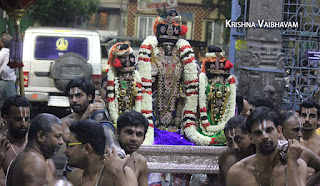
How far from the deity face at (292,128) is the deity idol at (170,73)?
1872mm

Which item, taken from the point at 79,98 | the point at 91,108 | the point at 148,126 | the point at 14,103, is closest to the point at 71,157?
the point at 14,103

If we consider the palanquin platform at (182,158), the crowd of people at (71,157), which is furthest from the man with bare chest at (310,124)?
the crowd of people at (71,157)

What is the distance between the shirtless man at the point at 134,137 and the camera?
511 cm

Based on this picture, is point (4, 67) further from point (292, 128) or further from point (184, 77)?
point (292, 128)

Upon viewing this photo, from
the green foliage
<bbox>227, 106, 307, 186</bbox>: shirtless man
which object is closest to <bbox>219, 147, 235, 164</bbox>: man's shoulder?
<bbox>227, 106, 307, 186</bbox>: shirtless man

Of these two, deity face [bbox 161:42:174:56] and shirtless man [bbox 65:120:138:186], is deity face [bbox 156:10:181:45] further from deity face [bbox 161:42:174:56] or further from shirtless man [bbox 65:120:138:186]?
shirtless man [bbox 65:120:138:186]

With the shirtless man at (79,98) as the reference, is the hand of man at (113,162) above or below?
below

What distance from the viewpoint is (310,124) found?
6477 mm

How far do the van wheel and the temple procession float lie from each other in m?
3.35

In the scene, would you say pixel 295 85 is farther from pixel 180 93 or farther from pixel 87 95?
pixel 87 95

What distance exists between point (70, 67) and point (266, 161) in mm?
7015

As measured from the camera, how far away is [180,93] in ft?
25.7

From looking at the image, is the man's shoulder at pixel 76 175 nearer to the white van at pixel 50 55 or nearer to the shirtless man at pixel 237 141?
the shirtless man at pixel 237 141

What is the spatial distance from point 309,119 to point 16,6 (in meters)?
3.59
